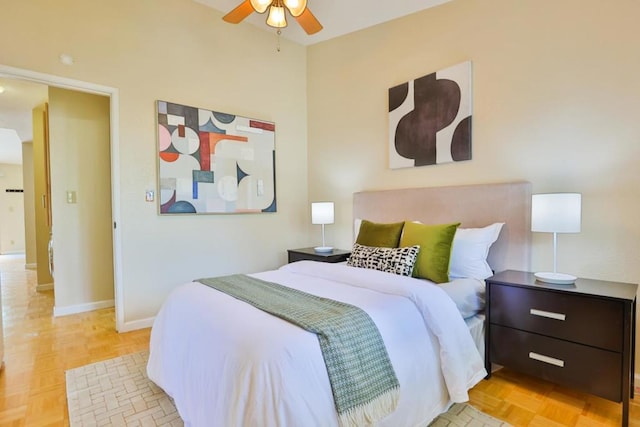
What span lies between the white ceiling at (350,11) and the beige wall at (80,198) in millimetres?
1750

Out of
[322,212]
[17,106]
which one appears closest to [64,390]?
[322,212]

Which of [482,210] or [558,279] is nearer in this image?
[558,279]

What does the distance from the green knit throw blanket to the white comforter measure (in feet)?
0.15

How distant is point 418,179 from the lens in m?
3.12

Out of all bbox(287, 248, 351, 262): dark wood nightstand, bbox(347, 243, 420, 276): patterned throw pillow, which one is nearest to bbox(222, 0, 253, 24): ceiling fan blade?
bbox(347, 243, 420, 276): patterned throw pillow

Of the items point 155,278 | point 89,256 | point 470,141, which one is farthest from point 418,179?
point 89,256

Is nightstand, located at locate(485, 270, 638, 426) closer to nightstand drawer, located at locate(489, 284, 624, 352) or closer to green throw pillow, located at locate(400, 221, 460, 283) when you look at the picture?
nightstand drawer, located at locate(489, 284, 624, 352)

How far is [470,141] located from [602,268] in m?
1.27

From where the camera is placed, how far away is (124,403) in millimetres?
1923

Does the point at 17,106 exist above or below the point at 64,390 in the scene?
above

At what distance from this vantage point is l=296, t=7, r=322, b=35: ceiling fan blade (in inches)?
95.6

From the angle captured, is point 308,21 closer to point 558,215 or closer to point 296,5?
point 296,5

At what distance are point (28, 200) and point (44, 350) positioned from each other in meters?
4.59

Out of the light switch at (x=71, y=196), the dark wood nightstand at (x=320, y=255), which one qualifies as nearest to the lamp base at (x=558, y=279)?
the dark wood nightstand at (x=320, y=255)
